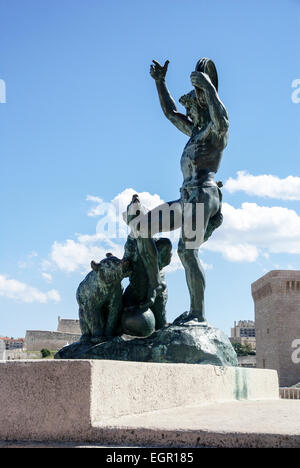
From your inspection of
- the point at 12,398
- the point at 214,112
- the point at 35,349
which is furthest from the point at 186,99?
the point at 35,349

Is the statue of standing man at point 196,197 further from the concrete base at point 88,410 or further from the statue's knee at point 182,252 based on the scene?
the concrete base at point 88,410

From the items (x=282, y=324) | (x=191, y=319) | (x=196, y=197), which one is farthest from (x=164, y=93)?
(x=282, y=324)

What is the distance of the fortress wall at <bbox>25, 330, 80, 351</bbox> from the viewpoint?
62.9 m

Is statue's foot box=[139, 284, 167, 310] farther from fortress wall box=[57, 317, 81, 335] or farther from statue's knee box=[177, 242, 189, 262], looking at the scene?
fortress wall box=[57, 317, 81, 335]

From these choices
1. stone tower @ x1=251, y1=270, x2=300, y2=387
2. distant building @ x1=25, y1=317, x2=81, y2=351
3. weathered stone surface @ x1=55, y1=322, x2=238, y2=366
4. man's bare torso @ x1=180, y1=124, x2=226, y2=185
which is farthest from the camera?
distant building @ x1=25, y1=317, x2=81, y2=351

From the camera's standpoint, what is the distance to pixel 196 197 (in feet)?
16.7

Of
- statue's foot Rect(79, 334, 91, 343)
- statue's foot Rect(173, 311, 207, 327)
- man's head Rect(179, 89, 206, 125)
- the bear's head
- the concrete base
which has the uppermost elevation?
man's head Rect(179, 89, 206, 125)

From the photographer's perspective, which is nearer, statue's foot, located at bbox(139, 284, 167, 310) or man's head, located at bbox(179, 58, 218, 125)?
statue's foot, located at bbox(139, 284, 167, 310)

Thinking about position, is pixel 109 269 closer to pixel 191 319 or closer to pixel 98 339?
pixel 98 339

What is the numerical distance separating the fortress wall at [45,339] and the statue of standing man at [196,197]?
191 ft

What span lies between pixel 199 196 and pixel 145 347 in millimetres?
1389

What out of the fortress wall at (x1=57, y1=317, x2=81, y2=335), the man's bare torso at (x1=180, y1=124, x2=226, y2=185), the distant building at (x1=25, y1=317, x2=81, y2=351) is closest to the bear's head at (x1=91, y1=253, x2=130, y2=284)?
the man's bare torso at (x1=180, y1=124, x2=226, y2=185)

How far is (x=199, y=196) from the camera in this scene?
16.7 feet

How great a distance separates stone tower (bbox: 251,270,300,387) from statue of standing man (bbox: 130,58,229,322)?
125 feet
